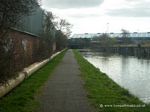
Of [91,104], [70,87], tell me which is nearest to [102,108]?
[91,104]

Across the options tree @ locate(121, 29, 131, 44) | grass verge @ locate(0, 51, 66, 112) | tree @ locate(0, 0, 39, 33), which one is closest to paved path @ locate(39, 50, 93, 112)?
grass verge @ locate(0, 51, 66, 112)

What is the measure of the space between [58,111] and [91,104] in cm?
156

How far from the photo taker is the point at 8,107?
10477mm

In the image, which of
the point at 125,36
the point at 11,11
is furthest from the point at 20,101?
the point at 125,36

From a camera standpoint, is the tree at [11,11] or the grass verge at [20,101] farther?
the tree at [11,11]

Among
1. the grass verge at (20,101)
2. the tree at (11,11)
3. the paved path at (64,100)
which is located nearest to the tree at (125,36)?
Result: the paved path at (64,100)

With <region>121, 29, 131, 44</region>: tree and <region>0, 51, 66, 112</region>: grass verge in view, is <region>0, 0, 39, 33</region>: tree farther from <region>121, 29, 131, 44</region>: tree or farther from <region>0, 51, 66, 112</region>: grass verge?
<region>121, 29, 131, 44</region>: tree

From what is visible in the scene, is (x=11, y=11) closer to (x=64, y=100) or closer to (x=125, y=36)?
(x=64, y=100)

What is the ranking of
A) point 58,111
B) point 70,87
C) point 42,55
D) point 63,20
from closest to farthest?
point 58,111, point 70,87, point 42,55, point 63,20

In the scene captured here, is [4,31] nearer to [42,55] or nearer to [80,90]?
[80,90]

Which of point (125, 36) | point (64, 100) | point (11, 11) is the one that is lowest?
point (64, 100)

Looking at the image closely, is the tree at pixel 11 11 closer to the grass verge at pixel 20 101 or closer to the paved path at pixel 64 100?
the grass verge at pixel 20 101

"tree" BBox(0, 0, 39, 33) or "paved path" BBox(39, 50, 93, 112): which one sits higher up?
"tree" BBox(0, 0, 39, 33)

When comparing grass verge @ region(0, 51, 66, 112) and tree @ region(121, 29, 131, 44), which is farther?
tree @ region(121, 29, 131, 44)
